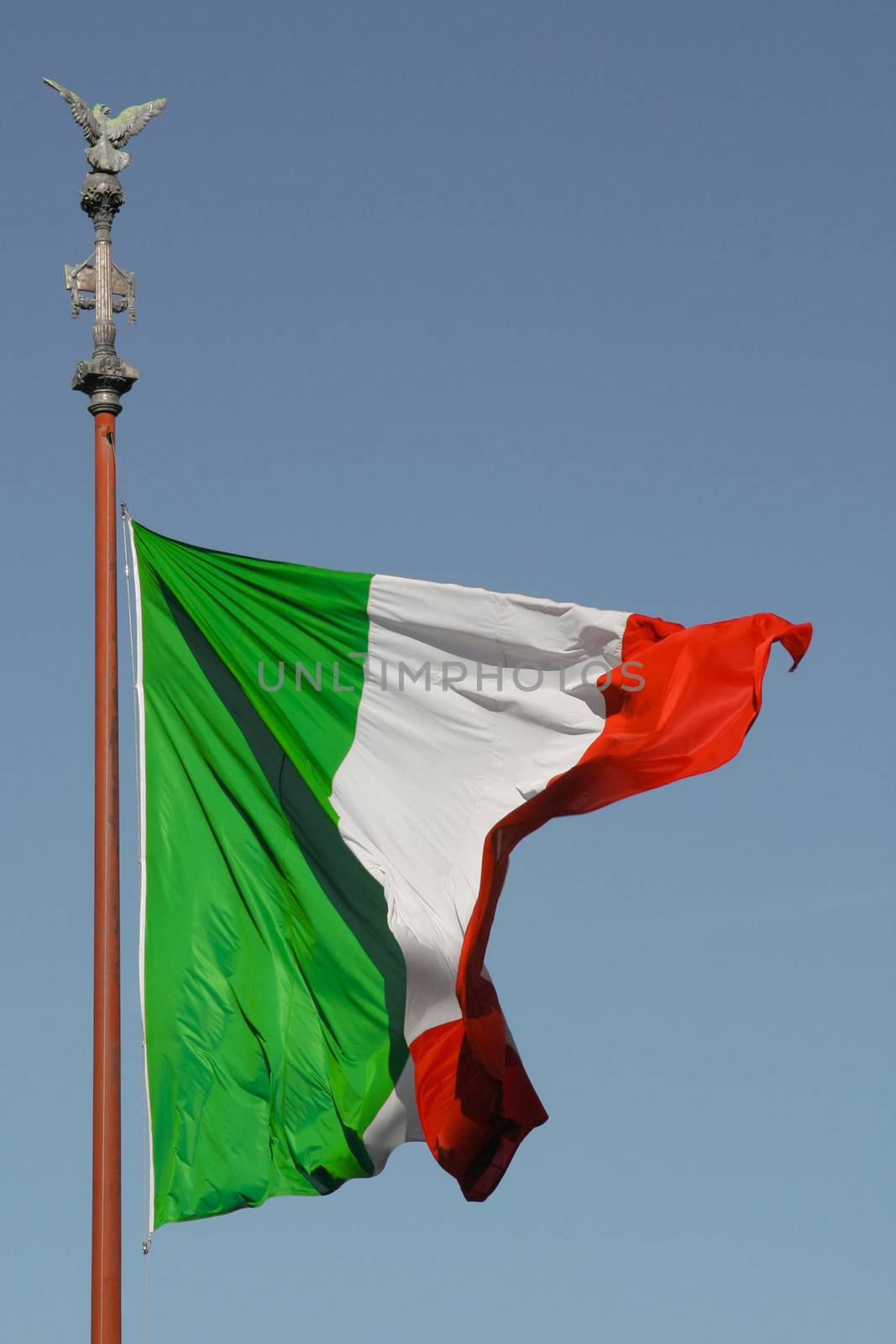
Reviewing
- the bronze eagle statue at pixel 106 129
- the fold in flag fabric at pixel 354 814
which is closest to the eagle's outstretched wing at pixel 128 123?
the bronze eagle statue at pixel 106 129

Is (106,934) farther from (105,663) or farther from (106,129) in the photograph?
(106,129)

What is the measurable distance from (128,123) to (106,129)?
0.59 feet

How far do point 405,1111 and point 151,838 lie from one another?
2.94m

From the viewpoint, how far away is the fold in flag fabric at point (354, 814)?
15.6 meters

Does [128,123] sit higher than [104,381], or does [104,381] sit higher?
[128,123]

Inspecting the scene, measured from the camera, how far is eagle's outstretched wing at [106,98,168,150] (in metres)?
16.3

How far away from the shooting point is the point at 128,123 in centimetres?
1639

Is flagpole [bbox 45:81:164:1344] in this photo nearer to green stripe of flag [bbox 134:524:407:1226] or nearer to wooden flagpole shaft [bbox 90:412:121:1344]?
wooden flagpole shaft [bbox 90:412:121:1344]

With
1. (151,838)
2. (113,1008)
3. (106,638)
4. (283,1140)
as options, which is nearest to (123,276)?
(106,638)

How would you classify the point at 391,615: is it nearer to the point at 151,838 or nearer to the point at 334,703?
the point at 334,703

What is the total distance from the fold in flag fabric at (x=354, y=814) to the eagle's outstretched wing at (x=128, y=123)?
2995 millimetres

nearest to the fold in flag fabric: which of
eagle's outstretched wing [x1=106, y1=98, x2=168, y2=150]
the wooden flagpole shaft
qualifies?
the wooden flagpole shaft

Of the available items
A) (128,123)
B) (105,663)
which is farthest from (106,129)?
(105,663)

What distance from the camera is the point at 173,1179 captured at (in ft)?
49.0
